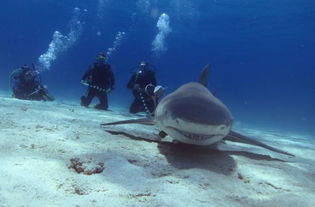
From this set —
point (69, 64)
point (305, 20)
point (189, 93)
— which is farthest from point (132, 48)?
point (189, 93)

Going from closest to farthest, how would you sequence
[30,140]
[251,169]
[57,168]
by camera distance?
[57,168]
[30,140]
[251,169]

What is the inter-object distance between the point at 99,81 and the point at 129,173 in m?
10.1

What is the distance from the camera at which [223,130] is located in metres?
4.16

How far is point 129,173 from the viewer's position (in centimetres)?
338

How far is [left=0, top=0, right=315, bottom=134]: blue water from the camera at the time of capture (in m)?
44.8

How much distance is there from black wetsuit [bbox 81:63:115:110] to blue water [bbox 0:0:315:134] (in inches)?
86.6

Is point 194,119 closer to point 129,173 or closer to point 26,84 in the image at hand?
point 129,173

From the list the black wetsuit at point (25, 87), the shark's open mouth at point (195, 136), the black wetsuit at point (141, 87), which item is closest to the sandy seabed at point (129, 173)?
the shark's open mouth at point (195, 136)

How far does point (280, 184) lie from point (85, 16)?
7887 centimetres

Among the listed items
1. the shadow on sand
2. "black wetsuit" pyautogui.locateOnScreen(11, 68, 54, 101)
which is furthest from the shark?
"black wetsuit" pyautogui.locateOnScreen(11, 68, 54, 101)

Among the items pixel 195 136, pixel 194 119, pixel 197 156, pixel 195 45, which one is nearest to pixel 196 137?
pixel 195 136

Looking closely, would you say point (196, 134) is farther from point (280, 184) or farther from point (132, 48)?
point (132, 48)

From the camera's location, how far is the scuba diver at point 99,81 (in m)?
12.9

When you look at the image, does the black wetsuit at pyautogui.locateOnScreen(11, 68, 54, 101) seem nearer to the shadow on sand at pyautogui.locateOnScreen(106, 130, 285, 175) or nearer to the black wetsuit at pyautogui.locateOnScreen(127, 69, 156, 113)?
the black wetsuit at pyautogui.locateOnScreen(127, 69, 156, 113)
